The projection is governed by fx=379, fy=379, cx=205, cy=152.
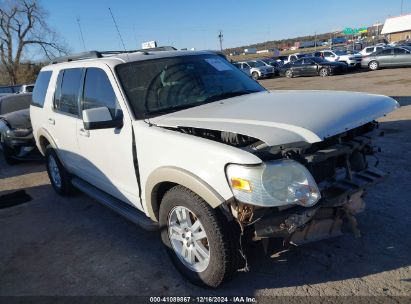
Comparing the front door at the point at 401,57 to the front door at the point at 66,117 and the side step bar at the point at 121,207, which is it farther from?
the side step bar at the point at 121,207

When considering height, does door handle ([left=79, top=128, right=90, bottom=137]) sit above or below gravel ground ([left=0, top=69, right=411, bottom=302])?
above

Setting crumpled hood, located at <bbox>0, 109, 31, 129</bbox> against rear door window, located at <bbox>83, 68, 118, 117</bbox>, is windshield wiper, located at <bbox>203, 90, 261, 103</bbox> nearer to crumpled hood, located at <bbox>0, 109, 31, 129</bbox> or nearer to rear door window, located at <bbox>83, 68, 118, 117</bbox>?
rear door window, located at <bbox>83, 68, 118, 117</bbox>

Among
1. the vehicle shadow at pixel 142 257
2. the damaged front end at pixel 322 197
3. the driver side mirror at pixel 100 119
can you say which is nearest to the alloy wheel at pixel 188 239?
the vehicle shadow at pixel 142 257

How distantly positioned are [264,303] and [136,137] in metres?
1.74

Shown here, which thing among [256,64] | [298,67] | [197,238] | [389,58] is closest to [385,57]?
[389,58]

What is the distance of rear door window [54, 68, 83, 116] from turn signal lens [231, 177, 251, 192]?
2.62 metres

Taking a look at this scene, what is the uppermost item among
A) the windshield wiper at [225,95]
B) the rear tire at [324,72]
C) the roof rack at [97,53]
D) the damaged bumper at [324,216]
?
the roof rack at [97,53]

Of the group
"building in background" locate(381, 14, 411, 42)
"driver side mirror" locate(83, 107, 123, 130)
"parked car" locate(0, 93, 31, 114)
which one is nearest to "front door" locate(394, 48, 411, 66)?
"parked car" locate(0, 93, 31, 114)

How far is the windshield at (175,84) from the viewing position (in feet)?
11.9

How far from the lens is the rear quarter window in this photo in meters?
5.57

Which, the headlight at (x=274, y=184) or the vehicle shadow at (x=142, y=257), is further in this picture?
the vehicle shadow at (x=142, y=257)

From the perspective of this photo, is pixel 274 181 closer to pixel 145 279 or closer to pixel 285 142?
pixel 285 142

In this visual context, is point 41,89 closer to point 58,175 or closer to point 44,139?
point 44,139

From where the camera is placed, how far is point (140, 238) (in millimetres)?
4176
